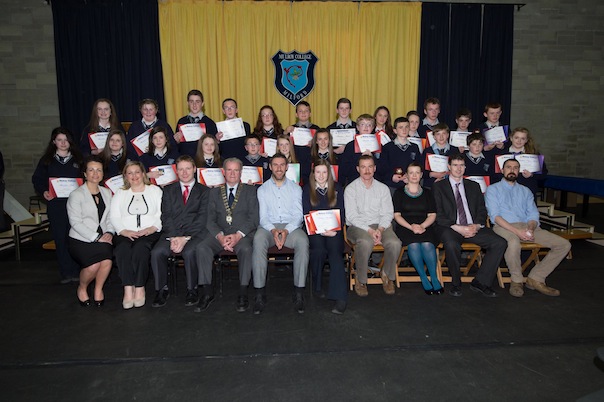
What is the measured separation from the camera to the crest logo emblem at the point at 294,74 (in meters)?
8.67

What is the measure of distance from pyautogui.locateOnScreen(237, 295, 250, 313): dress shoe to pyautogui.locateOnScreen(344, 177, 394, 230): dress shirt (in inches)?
56.7

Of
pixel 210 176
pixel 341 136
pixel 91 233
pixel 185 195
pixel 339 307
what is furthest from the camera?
pixel 341 136

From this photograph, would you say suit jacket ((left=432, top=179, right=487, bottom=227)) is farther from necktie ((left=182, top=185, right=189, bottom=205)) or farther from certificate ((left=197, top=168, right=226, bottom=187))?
necktie ((left=182, top=185, right=189, bottom=205))

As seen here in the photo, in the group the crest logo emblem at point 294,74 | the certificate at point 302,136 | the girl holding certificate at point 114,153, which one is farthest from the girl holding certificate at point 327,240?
the crest logo emblem at point 294,74

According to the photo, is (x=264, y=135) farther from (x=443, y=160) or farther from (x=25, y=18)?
(x=25, y=18)

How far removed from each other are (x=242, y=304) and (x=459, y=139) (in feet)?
11.5

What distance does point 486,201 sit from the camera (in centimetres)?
484

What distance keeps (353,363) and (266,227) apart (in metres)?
1.84

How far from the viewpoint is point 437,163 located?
5102 mm

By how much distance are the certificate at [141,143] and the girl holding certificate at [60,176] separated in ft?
2.23

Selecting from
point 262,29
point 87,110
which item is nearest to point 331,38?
point 262,29

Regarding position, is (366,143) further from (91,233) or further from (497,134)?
(91,233)

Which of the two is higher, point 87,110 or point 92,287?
point 87,110

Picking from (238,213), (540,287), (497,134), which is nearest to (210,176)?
(238,213)
